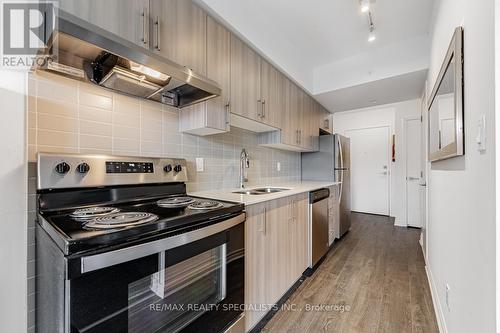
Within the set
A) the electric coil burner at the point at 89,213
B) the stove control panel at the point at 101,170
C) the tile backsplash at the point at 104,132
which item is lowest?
the electric coil burner at the point at 89,213

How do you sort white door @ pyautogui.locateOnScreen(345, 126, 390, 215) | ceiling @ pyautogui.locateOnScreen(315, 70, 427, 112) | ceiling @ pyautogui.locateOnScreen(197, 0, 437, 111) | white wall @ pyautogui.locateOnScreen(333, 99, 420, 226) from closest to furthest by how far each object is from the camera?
ceiling @ pyautogui.locateOnScreen(197, 0, 437, 111), ceiling @ pyautogui.locateOnScreen(315, 70, 427, 112), white wall @ pyautogui.locateOnScreen(333, 99, 420, 226), white door @ pyautogui.locateOnScreen(345, 126, 390, 215)

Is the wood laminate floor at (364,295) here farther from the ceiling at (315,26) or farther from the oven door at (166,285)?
the ceiling at (315,26)

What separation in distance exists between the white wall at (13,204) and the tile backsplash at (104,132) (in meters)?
0.03

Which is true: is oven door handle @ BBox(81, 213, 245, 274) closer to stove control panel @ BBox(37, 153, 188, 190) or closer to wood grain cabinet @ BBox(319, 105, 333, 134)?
stove control panel @ BBox(37, 153, 188, 190)

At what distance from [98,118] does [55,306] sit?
92 centimetres

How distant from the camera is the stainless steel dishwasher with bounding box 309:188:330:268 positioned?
7.34 ft

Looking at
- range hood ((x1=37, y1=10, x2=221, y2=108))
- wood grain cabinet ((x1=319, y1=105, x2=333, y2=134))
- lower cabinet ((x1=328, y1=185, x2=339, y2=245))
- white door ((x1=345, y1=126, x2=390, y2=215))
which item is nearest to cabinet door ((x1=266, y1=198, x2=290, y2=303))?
range hood ((x1=37, y1=10, x2=221, y2=108))

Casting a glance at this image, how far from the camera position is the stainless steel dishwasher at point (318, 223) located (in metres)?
2.24

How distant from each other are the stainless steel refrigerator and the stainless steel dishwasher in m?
0.68

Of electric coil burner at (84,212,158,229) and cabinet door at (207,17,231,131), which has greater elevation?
cabinet door at (207,17,231,131)

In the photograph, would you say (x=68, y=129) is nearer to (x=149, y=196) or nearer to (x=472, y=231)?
(x=149, y=196)

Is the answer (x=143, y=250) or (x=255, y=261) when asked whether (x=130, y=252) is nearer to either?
(x=143, y=250)

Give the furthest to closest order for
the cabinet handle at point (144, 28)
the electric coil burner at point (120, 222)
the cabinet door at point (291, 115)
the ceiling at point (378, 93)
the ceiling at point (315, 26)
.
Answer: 1. the ceiling at point (378, 93)
2. the cabinet door at point (291, 115)
3. the ceiling at point (315, 26)
4. the cabinet handle at point (144, 28)
5. the electric coil burner at point (120, 222)

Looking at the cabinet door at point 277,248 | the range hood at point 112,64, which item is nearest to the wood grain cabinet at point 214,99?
the range hood at point 112,64
